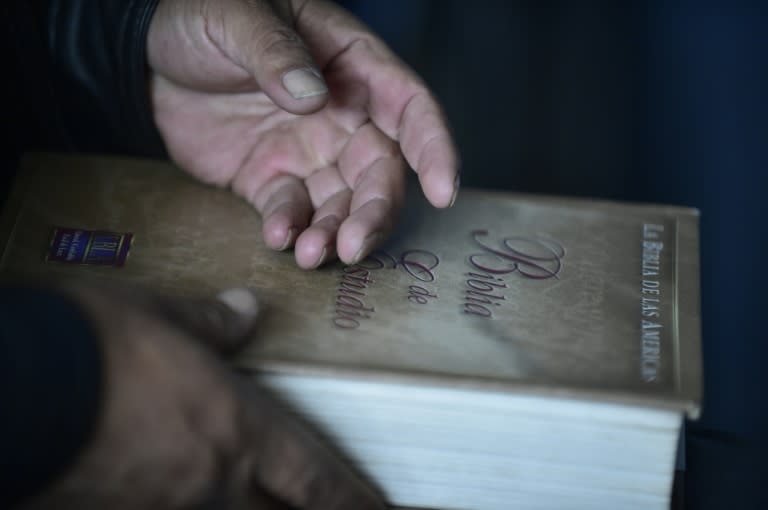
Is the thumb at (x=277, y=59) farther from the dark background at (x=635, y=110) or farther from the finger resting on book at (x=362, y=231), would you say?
the dark background at (x=635, y=110)

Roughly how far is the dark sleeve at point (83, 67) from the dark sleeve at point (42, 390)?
0.42 metres

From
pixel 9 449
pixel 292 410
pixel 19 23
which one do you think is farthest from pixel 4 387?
pixel 19 23

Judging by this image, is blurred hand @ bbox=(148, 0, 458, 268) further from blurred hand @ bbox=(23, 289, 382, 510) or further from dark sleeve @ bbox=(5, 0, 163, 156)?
blurred hand @ bbox=(23, 289, 382, 510)

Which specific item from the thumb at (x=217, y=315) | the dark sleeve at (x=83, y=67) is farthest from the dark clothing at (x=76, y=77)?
the thumb at (x=217, y=315)

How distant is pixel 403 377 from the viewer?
1.85 ft

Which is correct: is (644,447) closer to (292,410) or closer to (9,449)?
(292,410)

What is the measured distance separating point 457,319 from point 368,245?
0.10m

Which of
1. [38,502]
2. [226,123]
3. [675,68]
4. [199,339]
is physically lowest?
[38,502]

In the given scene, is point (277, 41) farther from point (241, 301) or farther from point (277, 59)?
point (241, 301)

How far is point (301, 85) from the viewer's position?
2.24ft

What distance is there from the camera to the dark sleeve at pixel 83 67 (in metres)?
0.85

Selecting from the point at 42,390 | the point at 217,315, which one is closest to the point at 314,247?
the point at 217,315

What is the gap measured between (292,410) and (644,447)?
0.76 ft

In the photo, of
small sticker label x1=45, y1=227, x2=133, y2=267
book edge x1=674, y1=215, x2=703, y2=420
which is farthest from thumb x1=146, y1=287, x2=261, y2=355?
book edge x1=674, y1=215, x2=703, y2=420
